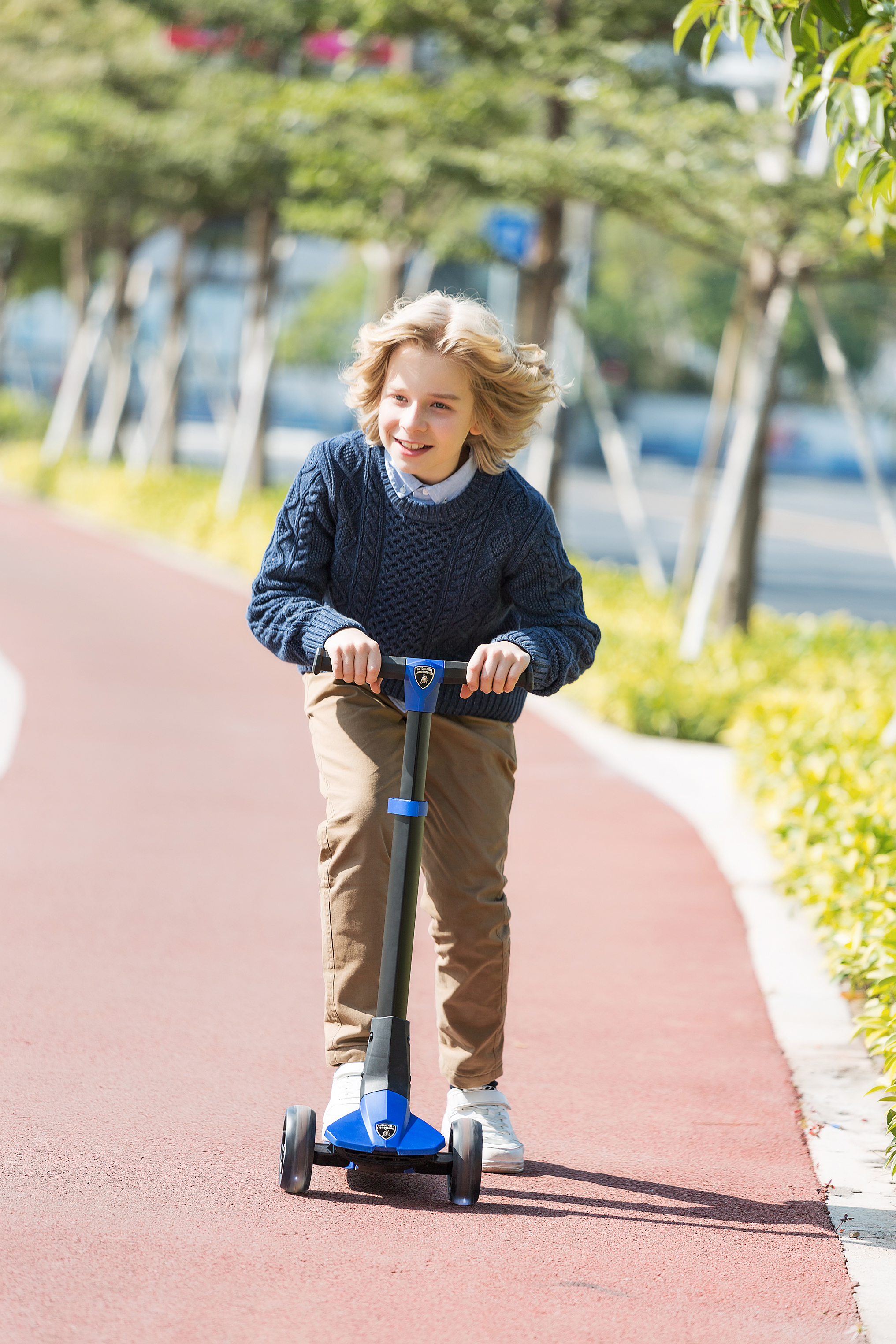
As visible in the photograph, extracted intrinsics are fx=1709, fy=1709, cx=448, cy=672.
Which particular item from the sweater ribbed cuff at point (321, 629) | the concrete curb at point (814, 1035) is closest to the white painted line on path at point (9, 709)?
the concrete curb at point (814, 1035)

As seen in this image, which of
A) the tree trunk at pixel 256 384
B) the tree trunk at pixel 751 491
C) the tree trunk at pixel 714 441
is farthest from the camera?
the tree trunk at pixel 256 384

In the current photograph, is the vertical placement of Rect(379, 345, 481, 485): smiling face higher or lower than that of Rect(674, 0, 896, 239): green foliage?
lower

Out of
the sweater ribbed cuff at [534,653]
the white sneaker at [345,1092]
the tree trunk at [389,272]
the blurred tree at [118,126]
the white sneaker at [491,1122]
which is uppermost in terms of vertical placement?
the blurred tree at [118,126]

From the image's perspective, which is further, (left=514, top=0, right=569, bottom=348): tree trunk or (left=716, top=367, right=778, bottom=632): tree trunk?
(left=514, top=0, right=569, bottom=348): tree trunk

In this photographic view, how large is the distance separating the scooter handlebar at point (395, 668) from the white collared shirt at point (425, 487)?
1.22 ft

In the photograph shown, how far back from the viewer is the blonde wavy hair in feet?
10.9

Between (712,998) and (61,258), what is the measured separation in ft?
99.6

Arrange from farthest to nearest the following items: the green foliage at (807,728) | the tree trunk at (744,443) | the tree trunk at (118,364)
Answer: the tree trunk at (118,364)
the tree trunk at (744,443)
the green foliage at (807,728)

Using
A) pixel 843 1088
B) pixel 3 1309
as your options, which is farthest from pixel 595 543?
pixel 3 1309

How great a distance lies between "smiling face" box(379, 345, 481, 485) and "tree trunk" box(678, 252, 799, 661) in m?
7.11

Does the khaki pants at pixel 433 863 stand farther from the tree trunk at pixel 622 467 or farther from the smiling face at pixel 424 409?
the tree trunk at pixel 622 467

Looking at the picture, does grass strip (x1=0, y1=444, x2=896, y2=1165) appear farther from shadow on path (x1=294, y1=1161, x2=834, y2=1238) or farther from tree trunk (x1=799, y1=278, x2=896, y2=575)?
tree trunk (x1=799, y1=278, x2=896, y2=575)

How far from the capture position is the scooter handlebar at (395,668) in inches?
123

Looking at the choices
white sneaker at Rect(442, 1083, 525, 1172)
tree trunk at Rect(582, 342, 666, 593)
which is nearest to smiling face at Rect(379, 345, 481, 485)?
white sneaker at Rect(442, 1083, 525, 1172)
